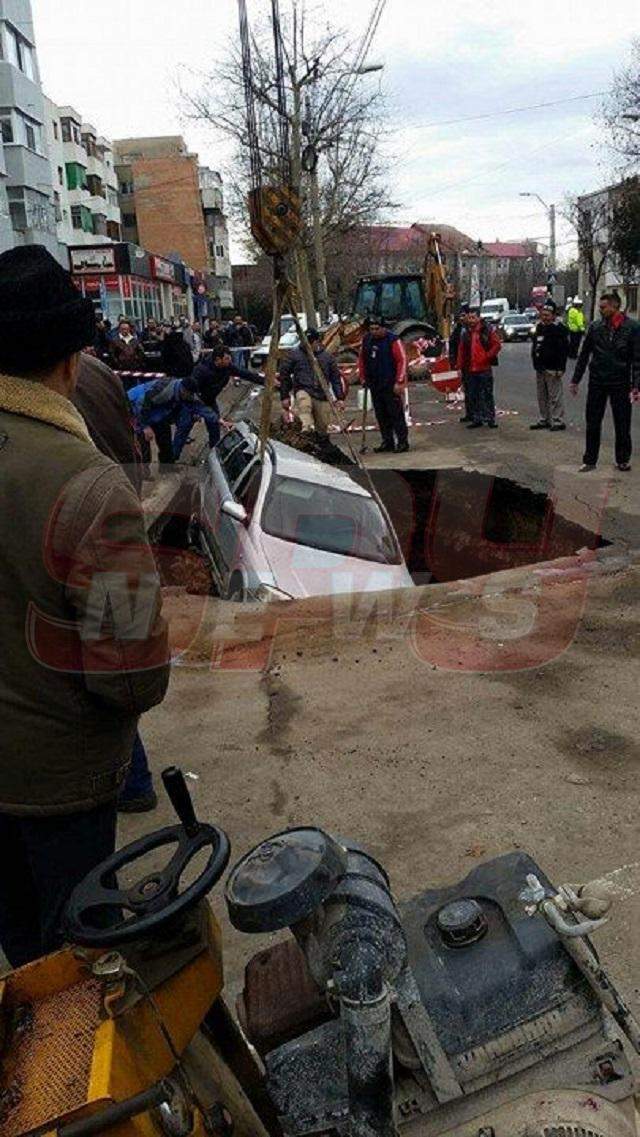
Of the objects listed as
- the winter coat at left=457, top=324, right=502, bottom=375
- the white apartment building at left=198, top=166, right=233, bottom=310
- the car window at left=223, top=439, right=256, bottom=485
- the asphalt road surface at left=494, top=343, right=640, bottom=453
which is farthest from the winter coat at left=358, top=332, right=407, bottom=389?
the white apartment building at left=198, top=166, right=233, bottom=310

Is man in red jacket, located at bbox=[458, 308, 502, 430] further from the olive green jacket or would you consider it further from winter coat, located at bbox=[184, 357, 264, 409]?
the olive green jacket

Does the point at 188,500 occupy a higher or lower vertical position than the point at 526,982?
lower

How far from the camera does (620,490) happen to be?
8.98 m

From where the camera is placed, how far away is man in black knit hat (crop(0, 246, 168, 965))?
1.87 m

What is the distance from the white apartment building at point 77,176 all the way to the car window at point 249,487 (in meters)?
48.2

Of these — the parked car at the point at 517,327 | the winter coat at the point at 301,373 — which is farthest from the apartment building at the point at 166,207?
the winter coat at the point at 301,373

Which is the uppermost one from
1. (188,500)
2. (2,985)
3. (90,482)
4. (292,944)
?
(90,482)

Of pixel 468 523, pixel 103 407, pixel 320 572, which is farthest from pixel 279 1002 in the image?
pixel 468 523

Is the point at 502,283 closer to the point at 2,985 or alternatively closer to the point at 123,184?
the point at 123,184

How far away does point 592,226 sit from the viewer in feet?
177

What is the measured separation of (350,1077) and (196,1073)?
0.29 meters

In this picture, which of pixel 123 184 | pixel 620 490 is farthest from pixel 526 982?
pixel 123 184

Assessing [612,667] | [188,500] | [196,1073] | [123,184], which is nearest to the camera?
[196,1073]

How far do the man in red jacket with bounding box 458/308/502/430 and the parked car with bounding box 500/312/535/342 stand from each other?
31640 mm
